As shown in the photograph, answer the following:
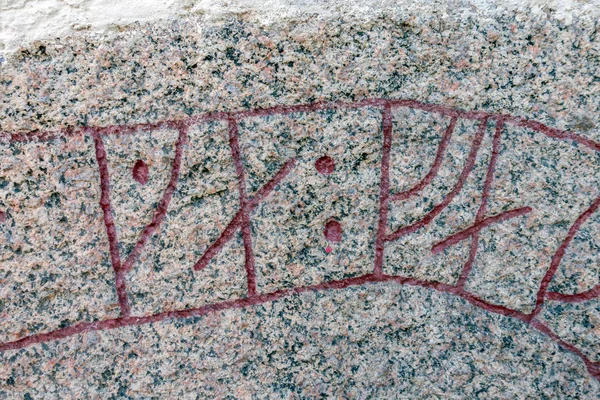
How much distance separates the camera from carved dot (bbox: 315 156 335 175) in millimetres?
1058

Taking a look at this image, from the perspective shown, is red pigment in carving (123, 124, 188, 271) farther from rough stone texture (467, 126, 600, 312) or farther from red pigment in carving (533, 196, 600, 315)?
red pigment in carving (533, 196, 600, 315)

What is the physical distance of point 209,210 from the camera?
1.04 metres

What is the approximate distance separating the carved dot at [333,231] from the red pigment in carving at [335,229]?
0.02 m

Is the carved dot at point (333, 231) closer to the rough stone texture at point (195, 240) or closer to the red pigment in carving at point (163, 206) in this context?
the rough stone texture at point (195, 240)

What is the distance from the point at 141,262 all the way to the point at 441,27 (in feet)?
2.11

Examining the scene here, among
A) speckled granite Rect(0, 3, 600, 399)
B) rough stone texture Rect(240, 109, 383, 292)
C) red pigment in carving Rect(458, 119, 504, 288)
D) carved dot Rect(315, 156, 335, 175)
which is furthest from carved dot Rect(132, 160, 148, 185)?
red pigment in carving Rect(458, 119, 504, 288)

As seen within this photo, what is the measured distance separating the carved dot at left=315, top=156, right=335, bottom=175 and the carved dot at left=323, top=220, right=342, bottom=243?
3.6 inches

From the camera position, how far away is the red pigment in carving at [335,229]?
1015mm

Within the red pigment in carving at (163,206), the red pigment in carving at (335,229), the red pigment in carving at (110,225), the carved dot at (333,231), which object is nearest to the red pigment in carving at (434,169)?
the red pigment in carving at (335,229)

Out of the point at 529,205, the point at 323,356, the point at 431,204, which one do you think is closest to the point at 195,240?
the point at 323,356

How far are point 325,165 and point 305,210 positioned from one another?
0.09 m

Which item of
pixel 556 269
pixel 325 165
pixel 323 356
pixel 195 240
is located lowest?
pixel 323 356

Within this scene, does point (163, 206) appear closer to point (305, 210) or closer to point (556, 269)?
point (305, 210)

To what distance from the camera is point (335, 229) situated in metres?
1.08
